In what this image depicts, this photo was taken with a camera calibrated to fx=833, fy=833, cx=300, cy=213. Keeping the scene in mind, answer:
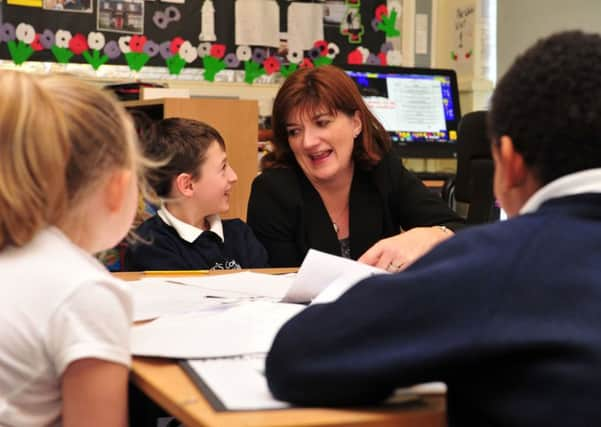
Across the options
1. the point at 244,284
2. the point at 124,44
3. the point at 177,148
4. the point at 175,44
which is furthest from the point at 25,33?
the point at 244,284

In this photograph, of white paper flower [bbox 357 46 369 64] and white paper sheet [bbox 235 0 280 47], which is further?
white paper flower [bbox 357 46 369 64]

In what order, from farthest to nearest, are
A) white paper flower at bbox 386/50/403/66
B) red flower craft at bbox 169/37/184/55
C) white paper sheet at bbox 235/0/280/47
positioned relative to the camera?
white paper flower at bbox 386/50/403/66 → white paper sheet at bbox 235/0/280/47 → red flower craft at bbox 169/37/184/55

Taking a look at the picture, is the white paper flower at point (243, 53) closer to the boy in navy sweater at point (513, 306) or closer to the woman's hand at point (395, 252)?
the woman's hand at point (395, 252)

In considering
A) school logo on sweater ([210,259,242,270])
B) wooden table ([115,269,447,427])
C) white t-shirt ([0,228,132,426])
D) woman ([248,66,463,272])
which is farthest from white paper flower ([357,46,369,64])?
wooden table ([115,269,447,427])

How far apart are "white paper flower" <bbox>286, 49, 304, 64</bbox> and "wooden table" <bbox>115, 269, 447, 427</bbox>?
348cm

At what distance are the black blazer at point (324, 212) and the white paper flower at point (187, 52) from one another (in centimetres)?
191

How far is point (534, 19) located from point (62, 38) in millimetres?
2152

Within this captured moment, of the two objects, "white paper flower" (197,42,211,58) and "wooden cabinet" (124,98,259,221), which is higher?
"white paper flower" (197,42,211,58)

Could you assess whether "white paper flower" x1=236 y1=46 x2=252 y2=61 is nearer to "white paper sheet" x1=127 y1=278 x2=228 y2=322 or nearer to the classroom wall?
the classroom wall

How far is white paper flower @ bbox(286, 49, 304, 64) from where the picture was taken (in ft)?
13.8

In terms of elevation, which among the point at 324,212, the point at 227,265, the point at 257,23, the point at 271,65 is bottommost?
the point at 227,265

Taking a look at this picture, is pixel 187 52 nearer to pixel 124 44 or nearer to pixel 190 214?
pixel 124 44

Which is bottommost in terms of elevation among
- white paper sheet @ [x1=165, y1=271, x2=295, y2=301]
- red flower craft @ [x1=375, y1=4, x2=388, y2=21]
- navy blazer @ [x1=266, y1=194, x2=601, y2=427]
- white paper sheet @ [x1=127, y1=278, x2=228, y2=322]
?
white paper sheet @ [x1=165, y1=271, x2=295, y2=301]

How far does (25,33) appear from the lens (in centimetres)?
365
